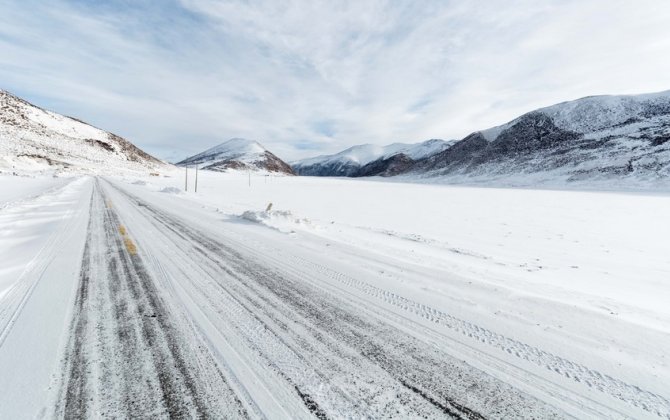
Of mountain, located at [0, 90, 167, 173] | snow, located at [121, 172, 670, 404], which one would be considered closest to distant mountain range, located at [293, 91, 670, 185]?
snow, located at [121, 172, 670, 404]

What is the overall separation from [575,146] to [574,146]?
449 mm

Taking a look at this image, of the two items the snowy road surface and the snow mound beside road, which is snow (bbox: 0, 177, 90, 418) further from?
the snow mound beside road

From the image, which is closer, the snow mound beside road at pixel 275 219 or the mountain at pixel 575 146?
the snow mound beside road at pixel 275 219

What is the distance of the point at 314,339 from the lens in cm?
338

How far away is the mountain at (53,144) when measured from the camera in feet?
253

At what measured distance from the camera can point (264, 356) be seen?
2998 millimetres

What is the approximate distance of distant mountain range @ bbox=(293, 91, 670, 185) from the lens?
2518 inches

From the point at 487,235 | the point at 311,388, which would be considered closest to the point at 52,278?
the point at 311,388

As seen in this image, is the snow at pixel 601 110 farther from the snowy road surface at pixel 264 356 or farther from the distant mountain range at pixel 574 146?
the snowy road surface at pixel 264 356

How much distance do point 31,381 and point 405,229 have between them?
41.9 feet

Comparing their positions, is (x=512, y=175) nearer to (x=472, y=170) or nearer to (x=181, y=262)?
(x=472, y=170)

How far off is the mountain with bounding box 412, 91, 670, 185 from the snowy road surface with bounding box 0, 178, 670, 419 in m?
68.1

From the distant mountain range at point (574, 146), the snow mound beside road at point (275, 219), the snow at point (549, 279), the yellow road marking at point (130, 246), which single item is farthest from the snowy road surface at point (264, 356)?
the distant mountain range at point (574, 146)

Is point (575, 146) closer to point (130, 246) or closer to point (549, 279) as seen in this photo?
point (549, 279)
